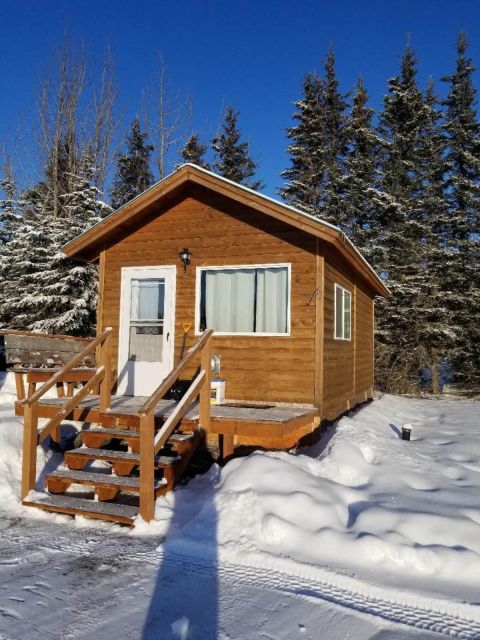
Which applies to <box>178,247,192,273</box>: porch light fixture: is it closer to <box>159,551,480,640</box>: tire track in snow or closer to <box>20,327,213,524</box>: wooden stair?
<box>20,327,213,524</box>: wooden stair

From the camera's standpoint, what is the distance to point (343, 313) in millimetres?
8852

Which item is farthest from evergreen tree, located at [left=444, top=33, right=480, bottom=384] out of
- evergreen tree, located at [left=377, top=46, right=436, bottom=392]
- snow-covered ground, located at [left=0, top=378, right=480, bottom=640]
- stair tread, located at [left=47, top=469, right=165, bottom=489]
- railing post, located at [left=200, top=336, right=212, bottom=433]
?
stair tread, located at [left=47, top=469, right=165, bottom=489]

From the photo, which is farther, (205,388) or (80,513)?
(205,388)

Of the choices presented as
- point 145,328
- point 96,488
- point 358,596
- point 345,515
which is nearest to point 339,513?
point 345,515

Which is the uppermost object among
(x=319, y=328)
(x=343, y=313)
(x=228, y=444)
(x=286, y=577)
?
(x=343, y=313)

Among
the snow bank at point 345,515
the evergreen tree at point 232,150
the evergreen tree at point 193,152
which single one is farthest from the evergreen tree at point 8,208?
the snow bank at point 345,515

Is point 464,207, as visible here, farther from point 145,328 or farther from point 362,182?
point 145,328

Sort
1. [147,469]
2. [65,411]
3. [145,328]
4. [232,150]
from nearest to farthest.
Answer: [147,469], [65,411], [145,328], [232,150]

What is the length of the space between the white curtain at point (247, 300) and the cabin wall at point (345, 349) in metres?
0.67

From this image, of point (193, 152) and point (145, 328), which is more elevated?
point (193, 152)

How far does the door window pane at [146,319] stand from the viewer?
304 inches

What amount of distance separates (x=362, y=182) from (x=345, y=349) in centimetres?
1429

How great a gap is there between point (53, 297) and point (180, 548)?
12.8 metres

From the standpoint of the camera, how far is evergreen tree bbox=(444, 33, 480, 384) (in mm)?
18234
